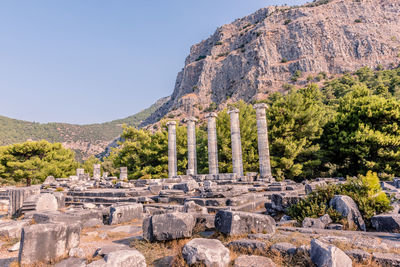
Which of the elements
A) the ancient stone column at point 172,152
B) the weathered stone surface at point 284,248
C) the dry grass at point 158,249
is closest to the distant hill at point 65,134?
the ancient stone column at point 172,152

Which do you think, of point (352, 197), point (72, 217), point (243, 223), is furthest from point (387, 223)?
point (72, 217)

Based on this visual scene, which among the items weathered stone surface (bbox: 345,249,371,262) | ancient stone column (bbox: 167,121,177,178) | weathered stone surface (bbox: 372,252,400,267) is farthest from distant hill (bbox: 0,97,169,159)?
weathered stone surface (bbox: 372,252,400,267)

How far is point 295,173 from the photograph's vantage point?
22.6 meters

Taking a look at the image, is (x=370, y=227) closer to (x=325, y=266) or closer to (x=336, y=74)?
(x=325, y=266)

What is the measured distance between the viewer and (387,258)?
3.46 m

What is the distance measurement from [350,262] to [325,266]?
46 cm

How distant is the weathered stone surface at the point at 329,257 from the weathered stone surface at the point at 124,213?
21.2ft

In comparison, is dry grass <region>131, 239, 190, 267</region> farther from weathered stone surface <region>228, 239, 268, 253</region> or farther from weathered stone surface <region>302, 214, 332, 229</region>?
weathered stone surface <region>302, 214, 332, 229</region>

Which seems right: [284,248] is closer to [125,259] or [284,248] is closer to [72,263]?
[125,259]

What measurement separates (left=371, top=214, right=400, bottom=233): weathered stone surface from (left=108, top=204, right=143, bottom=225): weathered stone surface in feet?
23.6

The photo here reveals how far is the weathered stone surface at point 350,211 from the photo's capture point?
5895 mm

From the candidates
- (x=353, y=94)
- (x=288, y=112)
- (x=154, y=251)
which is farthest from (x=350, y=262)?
(x=353, y=94)

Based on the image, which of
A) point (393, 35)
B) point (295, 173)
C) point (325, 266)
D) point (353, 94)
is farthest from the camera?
point (393, 35)

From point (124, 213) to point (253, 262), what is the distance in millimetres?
5819
